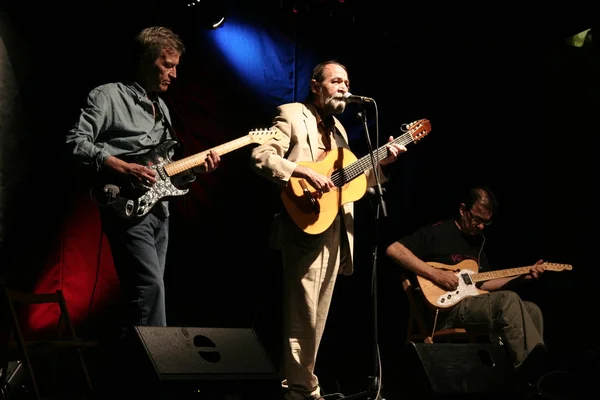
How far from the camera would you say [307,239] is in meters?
3.69

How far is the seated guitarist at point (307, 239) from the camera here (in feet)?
11.8

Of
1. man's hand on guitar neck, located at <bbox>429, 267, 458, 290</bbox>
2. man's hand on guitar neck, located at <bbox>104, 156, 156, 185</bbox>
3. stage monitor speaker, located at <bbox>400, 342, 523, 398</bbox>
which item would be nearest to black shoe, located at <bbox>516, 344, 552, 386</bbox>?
stage monitor speaker, located at <bbox>400, 342, 523, 398</bbox>

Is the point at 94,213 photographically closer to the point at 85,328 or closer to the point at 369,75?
the point at 85,328

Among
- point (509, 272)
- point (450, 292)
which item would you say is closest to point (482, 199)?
point (509, 272)

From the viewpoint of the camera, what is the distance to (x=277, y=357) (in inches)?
185

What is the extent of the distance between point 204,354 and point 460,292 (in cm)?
235

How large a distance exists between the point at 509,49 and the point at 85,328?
13.4 feet

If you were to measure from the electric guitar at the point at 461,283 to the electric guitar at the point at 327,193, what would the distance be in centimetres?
129

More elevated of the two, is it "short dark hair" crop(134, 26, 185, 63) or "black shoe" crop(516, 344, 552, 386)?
"short dark hair" crop(134, 26, 185, 63)

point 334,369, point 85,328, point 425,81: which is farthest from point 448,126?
point 85,328

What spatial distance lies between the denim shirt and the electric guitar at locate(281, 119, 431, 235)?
71 centimetres

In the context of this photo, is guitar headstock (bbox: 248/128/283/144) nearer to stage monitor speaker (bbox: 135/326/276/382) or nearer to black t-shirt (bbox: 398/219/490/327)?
stage monitor speaker (bbox: 135/326/276/382)

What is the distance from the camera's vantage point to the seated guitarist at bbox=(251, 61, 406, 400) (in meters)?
3.60

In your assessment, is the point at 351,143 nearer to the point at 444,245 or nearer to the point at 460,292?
the point at 444,245
